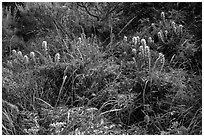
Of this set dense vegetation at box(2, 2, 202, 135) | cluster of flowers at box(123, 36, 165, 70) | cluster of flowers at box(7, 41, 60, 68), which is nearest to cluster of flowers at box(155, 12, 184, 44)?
dense vegetation at box(2, 2, 202, 135)

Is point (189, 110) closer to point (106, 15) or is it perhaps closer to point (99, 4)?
point (106, 15)

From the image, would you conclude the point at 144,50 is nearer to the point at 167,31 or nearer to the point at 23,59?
the point at 167,31

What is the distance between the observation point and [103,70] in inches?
135

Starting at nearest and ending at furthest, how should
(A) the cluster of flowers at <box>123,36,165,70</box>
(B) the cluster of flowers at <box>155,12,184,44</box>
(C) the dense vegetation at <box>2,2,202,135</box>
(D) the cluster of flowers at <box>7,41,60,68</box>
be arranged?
(C) the dense vegetation at <box>2,2,202,135</box>
(A) the cluster of flowers at <box>123,36,165,70</box>
(D) the cluster of flowers at <box>7,41,60,68</box>
(B) the cluster of flowers at <box>155,12,184,44</box>

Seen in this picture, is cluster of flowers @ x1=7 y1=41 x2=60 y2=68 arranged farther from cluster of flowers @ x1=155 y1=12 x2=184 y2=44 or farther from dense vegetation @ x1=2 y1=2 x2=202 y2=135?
cluster of flowers @ x1=155 y1=12 x2=184 y2=44

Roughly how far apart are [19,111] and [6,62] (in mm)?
932

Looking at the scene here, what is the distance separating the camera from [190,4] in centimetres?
413

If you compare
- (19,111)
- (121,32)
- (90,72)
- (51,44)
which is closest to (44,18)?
(51,44)

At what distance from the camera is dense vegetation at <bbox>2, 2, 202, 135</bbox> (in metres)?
2.98

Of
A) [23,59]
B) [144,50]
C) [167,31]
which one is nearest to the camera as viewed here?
[144,50]

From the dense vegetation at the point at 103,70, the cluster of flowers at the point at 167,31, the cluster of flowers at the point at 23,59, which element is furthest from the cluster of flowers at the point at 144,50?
the cluster of flowers at the point at 23,59

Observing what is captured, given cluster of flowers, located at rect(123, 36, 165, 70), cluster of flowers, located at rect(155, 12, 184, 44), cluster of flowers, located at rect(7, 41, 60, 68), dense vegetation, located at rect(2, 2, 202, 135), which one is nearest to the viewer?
dense vegetation, located at rect(2, 2, 202, 135)

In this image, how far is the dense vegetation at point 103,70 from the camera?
9.78 ft

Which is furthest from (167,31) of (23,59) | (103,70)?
(23,59)
